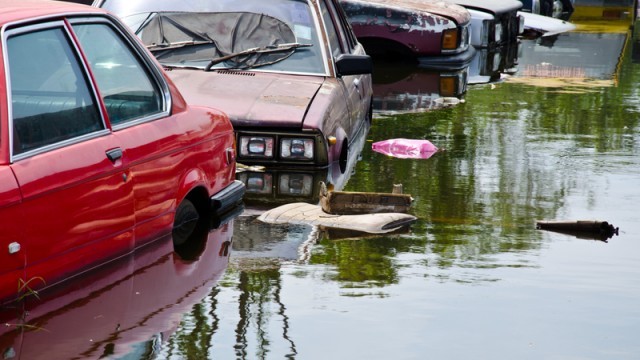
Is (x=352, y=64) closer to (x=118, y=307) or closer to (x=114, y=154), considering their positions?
(x=114, y=154)

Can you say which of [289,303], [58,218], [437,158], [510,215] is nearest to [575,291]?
[289,303]

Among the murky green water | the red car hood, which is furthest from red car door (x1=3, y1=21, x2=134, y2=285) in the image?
the red car hood

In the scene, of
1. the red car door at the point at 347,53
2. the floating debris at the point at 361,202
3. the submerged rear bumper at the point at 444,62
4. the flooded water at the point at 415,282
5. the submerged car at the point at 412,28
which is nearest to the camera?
the flooded water at the point at 415,282

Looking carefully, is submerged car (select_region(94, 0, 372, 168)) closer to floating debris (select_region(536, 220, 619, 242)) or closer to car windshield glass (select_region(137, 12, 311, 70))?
→ car windshield glass (select_region(137, 12, 311, 70))

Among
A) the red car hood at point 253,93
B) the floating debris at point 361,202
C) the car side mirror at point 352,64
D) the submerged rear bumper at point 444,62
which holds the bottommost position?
the submerged rear bumper at point 444,62

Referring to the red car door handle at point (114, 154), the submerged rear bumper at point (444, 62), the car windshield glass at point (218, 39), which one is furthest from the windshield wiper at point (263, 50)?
the submerged rear bumper at point (444, 62)

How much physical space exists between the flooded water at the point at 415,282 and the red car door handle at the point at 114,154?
597 millimetres

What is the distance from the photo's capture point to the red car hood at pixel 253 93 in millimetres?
9398

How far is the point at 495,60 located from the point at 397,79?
3711 mm

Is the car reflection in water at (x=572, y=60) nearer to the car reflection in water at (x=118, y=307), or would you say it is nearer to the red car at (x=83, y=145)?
the red car at (x=83, y=145)

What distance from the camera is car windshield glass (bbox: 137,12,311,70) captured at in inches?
406

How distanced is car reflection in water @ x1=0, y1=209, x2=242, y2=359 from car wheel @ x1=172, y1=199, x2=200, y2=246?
137mm

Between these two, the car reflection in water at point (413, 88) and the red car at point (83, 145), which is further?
the car reflection in water at point (413, 88)

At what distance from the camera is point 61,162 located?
19.9 feet
